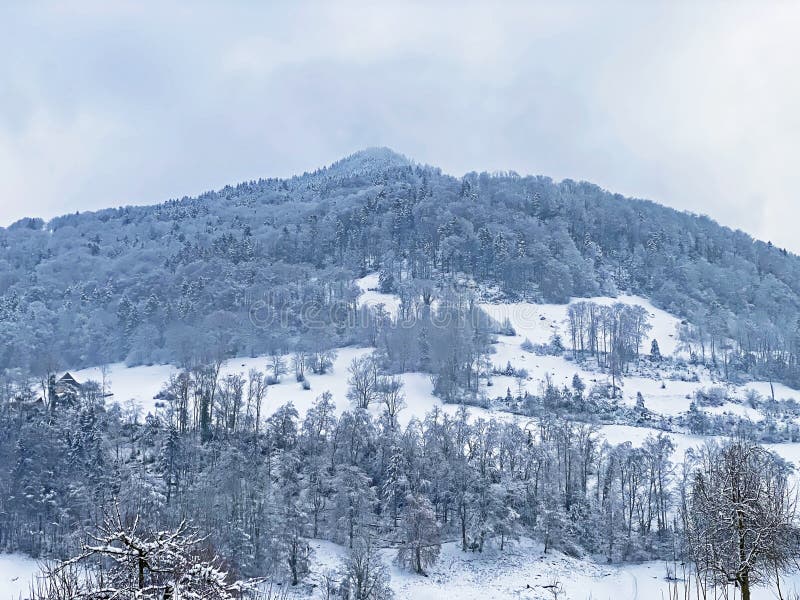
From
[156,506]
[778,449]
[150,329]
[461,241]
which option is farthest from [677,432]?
[150,329]

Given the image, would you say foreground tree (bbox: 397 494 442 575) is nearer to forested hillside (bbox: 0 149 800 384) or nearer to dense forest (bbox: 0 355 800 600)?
dense forest (bbox: 0 355 800 600)

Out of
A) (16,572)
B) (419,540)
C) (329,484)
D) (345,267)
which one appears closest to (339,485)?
(329,484)

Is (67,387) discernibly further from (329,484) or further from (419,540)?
(419,540)

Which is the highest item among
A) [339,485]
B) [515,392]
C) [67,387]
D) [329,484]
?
[67,387]

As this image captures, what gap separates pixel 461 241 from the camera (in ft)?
409

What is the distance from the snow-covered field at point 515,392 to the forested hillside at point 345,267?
536cm

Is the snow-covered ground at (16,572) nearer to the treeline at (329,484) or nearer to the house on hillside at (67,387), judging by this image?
the treeline at (329,484)

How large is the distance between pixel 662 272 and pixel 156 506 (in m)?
114

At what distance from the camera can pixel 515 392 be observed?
7394 cm

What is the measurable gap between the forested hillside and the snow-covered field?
211 inches

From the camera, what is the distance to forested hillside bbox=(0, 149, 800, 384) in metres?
98.6

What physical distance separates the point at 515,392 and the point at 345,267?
5414 cm

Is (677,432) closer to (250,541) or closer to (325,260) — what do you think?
(250,541)

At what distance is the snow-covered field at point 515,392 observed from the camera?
121 feet
